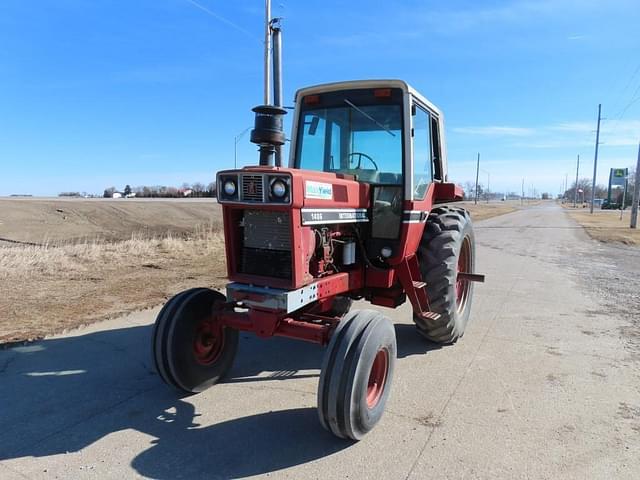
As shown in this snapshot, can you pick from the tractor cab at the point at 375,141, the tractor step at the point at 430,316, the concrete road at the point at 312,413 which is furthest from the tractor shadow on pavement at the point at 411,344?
the tractor cab at the point at 375,141

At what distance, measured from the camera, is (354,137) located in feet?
16.1

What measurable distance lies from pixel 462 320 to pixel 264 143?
129 inches

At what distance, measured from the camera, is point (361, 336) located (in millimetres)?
3307

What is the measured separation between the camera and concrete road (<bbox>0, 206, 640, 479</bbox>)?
304cm

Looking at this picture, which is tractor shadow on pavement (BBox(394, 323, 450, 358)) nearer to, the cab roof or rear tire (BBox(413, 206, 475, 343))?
rear tire (BBox(413, 206, 475, 343))

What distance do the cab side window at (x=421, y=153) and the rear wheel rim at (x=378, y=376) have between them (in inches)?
65.7

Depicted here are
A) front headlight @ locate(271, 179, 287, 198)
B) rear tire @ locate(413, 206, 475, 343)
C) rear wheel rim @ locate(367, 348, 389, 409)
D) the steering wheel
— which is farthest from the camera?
rear tire @ locate(413, 206, 475, 343)

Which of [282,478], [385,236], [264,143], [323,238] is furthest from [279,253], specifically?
[282,478]

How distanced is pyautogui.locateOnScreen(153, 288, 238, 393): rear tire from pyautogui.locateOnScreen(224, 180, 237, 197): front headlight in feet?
3.28

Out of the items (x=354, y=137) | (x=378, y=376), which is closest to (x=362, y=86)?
(x=354, y=137)

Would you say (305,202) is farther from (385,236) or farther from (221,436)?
(221,436)

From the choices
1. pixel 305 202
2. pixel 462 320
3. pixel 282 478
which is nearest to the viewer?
pixel 282 478

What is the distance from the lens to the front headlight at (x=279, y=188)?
11.2 ft

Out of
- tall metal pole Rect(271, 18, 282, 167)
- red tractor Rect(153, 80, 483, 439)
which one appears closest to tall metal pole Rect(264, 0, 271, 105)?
tall metal pole Rect(271, 18, 282, 167)
